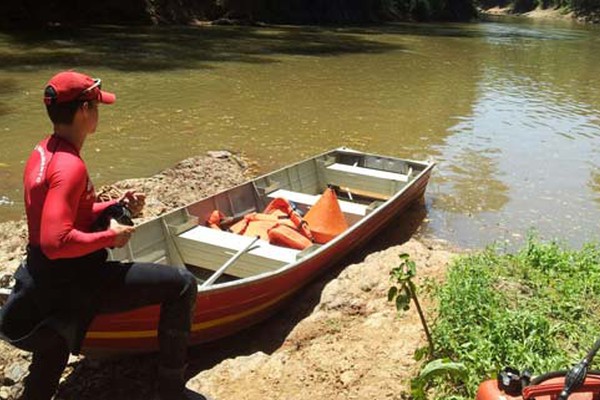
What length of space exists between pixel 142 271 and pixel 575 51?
32.7 meters

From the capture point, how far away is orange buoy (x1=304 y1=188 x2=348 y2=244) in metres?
6.49

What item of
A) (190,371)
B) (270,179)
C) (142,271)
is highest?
(142,271)

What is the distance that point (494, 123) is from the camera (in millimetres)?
14383

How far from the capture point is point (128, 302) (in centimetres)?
A: 343

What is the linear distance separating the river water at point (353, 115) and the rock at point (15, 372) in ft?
12.2

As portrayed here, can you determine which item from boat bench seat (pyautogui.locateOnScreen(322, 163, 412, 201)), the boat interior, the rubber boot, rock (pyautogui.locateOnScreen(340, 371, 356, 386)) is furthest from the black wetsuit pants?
boat bench seat (pyautogui.locateOnScreen(322, 163, 412, 201))

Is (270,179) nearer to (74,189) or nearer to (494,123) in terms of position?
(74,189)

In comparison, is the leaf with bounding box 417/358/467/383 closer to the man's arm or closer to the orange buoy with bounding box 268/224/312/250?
the man's arm

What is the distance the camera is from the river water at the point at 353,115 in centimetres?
945

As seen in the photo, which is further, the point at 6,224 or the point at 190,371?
the point at 6,224

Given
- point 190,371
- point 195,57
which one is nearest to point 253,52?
point 195,57

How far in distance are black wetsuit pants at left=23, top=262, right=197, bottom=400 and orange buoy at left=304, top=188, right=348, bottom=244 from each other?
300 cm

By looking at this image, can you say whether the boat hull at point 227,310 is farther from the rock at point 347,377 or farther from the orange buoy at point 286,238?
the rock at point 347,377

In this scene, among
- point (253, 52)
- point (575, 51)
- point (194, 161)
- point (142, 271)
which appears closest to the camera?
point (142, 271)
